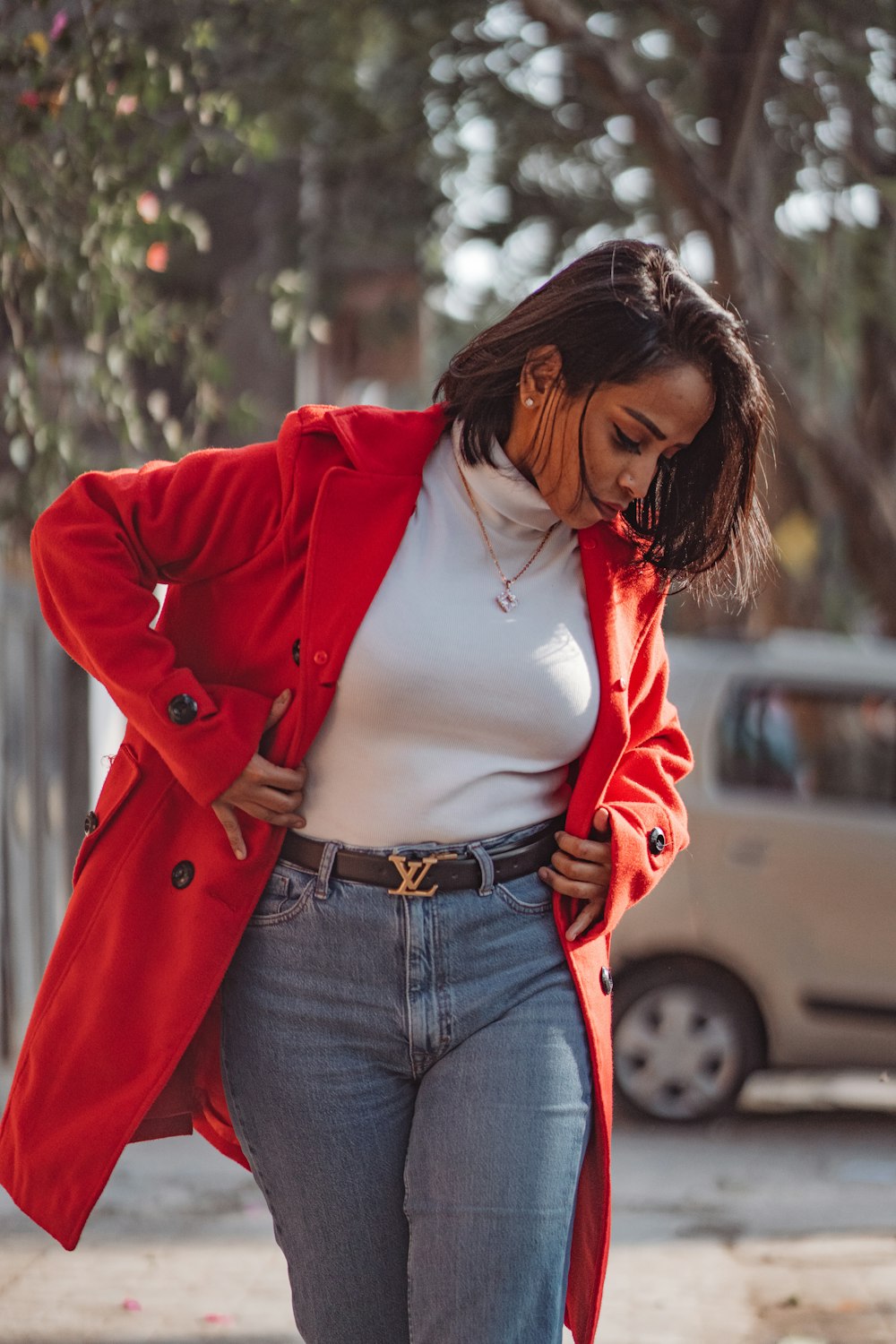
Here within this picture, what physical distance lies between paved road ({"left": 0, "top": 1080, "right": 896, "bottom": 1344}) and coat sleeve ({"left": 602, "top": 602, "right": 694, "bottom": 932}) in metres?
1.98

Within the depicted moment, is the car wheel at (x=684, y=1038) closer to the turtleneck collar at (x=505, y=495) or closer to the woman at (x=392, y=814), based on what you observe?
the woman at (x=392, y=814)

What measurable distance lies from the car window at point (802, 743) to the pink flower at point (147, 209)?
2.63m

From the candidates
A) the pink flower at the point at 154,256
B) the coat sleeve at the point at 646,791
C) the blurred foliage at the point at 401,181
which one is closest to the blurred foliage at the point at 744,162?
the blurred foliage at the point at 401,181

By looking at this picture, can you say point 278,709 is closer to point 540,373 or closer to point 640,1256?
point 540,373

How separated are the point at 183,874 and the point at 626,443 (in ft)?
2.66

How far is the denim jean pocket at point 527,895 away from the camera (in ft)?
6.89

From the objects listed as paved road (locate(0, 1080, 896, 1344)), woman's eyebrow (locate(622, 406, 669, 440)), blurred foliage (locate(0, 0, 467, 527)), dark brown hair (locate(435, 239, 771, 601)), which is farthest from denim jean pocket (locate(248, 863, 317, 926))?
blurred foliage (locate(0, 0, 467, 527))

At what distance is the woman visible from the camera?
80.6 inches

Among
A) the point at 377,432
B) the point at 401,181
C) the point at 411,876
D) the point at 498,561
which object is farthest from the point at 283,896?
the point at 401,181

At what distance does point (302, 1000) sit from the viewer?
2.08 m

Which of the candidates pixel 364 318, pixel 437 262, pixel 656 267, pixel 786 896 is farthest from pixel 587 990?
pixel 364 318

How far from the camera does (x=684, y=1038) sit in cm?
587

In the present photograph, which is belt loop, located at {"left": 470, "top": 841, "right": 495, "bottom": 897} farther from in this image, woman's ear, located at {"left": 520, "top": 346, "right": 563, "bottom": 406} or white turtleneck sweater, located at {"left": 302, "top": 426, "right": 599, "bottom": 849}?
woman's ear, located at {"left": 520, "top": 346, "right": 563, "bottom": 406}

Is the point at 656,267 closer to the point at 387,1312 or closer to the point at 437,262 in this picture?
the point at 387,1312
